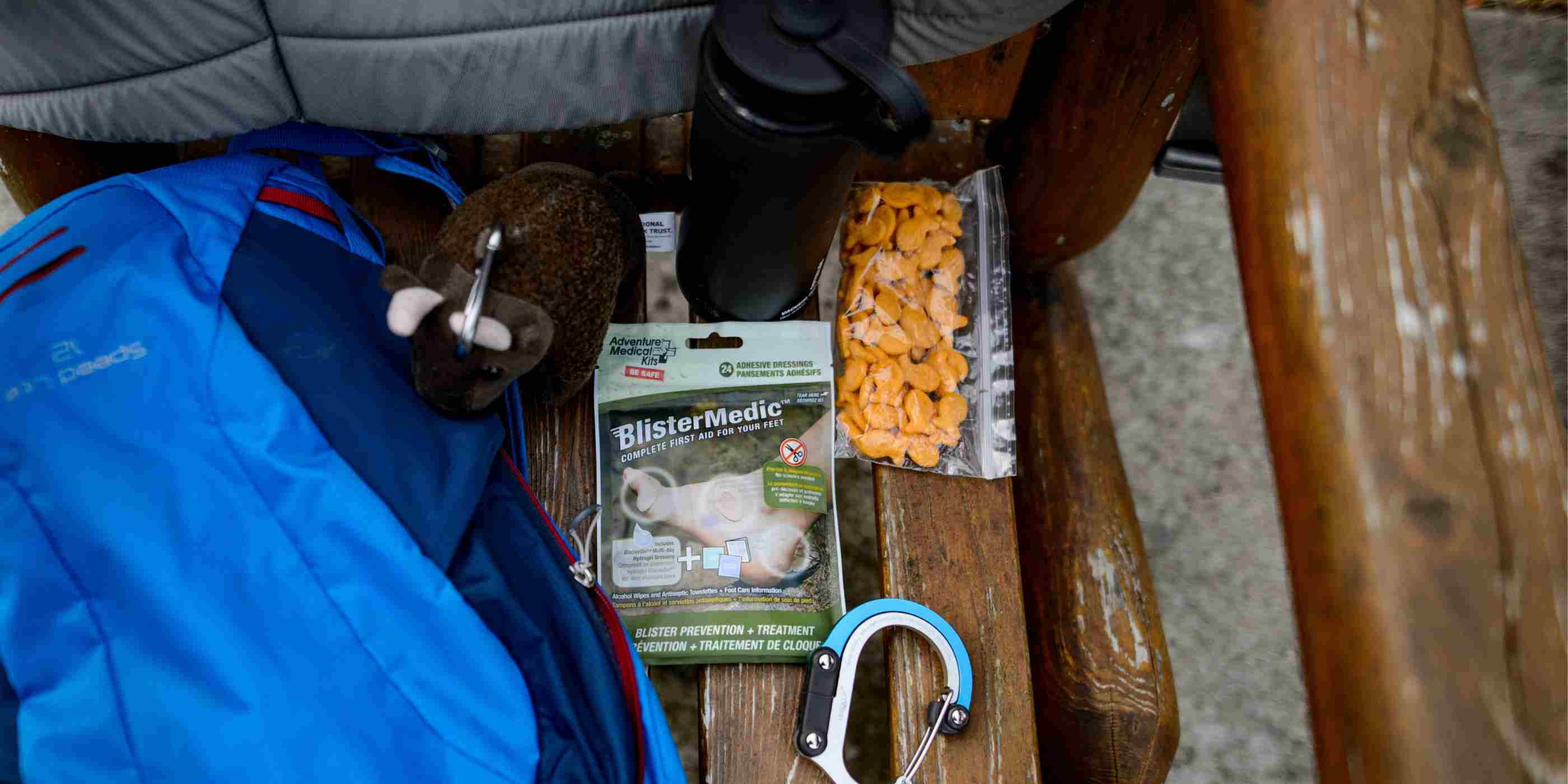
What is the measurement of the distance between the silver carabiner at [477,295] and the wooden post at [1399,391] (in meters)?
0.40

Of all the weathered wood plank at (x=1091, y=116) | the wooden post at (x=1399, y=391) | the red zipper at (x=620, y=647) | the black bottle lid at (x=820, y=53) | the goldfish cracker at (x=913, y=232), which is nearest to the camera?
the wooden post at (x=1399, y=391)

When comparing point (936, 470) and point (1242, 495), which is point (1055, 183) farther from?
point (1242, 495)

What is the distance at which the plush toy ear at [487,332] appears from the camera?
1.73 feet

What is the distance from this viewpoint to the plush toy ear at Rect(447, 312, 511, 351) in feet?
1.73

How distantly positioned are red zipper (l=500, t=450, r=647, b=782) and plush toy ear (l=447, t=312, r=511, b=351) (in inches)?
6.4

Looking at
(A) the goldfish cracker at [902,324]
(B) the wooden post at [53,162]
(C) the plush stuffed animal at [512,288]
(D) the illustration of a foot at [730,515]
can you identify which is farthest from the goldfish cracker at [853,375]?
(B) the wooden post at [53,162]

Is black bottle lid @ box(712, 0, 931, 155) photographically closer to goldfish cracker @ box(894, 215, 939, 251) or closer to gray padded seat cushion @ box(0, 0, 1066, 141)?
gray padded seat cushion @ box(0, 0, 1066, 141)

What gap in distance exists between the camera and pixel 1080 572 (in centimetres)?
Answer: 84

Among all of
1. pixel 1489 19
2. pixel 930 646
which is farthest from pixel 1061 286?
pixel 1489 19

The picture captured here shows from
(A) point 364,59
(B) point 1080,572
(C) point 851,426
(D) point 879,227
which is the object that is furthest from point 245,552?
(B) point 1080,572

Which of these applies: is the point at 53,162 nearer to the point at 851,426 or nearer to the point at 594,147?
the point at 594,147

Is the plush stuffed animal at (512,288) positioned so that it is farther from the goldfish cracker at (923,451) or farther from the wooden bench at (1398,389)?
the wooden bench at (1398,389)

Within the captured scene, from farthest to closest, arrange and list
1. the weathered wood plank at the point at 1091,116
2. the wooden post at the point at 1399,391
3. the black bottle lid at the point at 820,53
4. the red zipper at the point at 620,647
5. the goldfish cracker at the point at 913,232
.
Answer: the goldfish cracker at the point at 913,232, the weathered wood plank at the point at 1091,116, the red zipper at the point at 620,647, the black bottle lid at the point at 820,53, the wooden post at the point at 1399,391

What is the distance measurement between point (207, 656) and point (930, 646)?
494mm
